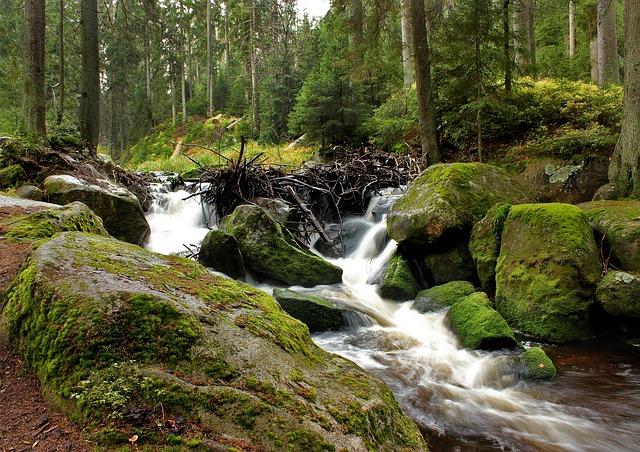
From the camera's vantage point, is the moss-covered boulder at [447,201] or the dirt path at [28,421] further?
the moss-covered boulder at [447,201]

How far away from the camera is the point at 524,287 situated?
594 centimetres

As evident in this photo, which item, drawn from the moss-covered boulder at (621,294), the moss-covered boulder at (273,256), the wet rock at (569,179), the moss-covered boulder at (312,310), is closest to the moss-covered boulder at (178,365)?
the moss-covered boulder at (312,310)

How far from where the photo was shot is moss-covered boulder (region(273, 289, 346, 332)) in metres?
5.89

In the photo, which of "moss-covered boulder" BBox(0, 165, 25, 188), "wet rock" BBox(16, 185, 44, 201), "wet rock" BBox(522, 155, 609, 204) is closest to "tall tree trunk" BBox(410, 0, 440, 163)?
"wet rock" BBox(522, 155, 609, 204)

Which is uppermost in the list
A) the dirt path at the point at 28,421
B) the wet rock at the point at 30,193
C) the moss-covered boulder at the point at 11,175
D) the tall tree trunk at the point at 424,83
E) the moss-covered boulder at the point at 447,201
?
the tall tree trunk at the point at 424,83

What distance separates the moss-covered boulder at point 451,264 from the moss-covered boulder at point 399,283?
0.39 metres

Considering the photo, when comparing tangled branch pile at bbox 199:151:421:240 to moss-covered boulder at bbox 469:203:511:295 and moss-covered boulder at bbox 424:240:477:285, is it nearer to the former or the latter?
moss-covered boulder at bbox 424:240:477:285

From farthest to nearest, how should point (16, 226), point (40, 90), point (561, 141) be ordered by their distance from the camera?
point (40, 90) < point (561, 141) < point (16, 226)

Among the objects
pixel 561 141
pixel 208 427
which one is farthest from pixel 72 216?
pixel 561 141

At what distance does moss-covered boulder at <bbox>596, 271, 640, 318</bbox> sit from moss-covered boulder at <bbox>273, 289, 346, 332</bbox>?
11.1 feet

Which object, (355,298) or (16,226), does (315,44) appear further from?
(16,226)

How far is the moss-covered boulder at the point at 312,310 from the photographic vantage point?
589cm

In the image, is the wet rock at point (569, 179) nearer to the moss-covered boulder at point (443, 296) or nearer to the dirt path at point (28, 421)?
the moss-covered boulder at point (443, 296)

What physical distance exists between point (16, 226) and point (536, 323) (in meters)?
6.12
